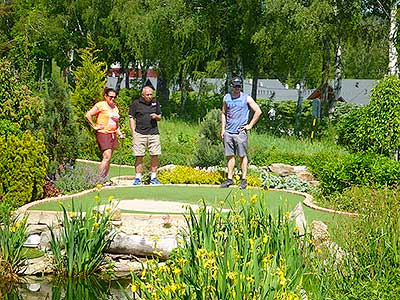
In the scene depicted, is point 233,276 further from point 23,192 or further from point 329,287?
point 23,192

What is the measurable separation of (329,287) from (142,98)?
794 centimetres

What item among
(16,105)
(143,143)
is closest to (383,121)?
(143,143)

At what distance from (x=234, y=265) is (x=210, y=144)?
33.6 feet

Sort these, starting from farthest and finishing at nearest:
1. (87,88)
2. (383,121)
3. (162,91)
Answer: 1. (162,91)
2. (87,88)
3. (383,121)

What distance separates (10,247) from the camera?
7.59 meters

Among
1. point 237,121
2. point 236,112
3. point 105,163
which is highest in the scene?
point 236,112

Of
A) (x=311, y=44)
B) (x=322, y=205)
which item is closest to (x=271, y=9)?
(x=311, y=44)

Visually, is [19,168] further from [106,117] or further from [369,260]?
[369,260]

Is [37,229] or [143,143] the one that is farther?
[143,143]

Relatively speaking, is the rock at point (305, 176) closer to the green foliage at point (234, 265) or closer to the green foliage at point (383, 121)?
the green foliage at point (383, 121)

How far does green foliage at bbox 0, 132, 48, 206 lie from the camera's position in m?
9.97

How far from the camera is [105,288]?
24.9 ft

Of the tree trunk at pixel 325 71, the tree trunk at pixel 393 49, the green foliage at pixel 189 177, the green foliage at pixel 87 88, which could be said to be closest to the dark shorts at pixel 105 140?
the green foliage at pixel 189 177

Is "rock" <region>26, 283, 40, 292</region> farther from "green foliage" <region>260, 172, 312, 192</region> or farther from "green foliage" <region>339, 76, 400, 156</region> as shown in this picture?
"green foliage" <region>339, 76, 400, 156</region>
